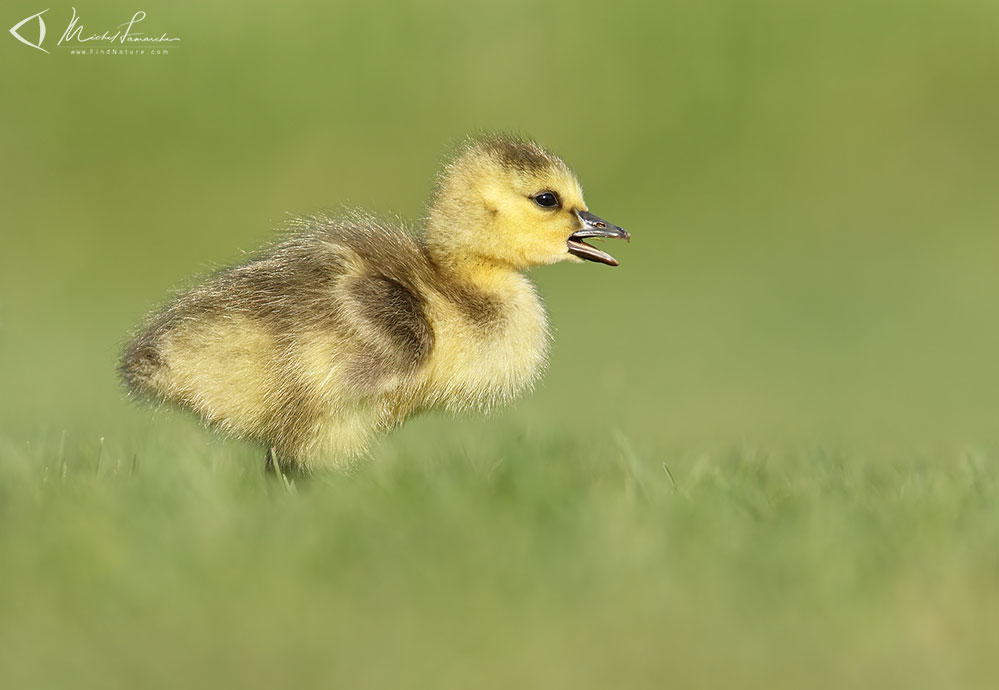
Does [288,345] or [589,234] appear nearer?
[288,345]

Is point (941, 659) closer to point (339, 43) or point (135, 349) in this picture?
point (135, 349)

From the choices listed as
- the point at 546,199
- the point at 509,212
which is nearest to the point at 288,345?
the point at 509,212

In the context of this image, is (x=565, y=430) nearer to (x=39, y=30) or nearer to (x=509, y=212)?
(x=509, y=212)

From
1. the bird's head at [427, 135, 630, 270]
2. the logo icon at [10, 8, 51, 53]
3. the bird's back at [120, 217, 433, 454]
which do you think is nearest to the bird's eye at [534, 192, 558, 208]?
the bird's head at [427, 135, 630, 270]

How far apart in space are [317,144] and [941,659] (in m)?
10.3

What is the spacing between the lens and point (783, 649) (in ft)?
8.52

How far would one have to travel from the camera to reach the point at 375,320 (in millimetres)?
3654

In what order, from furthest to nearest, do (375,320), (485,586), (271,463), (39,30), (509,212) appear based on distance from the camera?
(39,30), (509,212), (271,463), (375,320), (485,586)

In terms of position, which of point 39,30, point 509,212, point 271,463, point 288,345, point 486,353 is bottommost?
point 271,463

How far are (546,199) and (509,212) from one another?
0.45 ft

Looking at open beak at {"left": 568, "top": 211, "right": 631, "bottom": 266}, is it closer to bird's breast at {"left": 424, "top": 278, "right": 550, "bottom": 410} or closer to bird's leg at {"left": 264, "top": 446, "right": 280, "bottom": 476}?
bird's breast at {"left": 424, "top": 278, "right": 550, "bottom": 410}

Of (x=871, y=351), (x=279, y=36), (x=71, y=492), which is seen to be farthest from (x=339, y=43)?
(x=71, y=492)

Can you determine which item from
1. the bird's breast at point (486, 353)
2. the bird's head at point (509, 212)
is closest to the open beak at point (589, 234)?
the bird's head at point (509, 212)

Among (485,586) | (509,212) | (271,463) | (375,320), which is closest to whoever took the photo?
(485,586)
